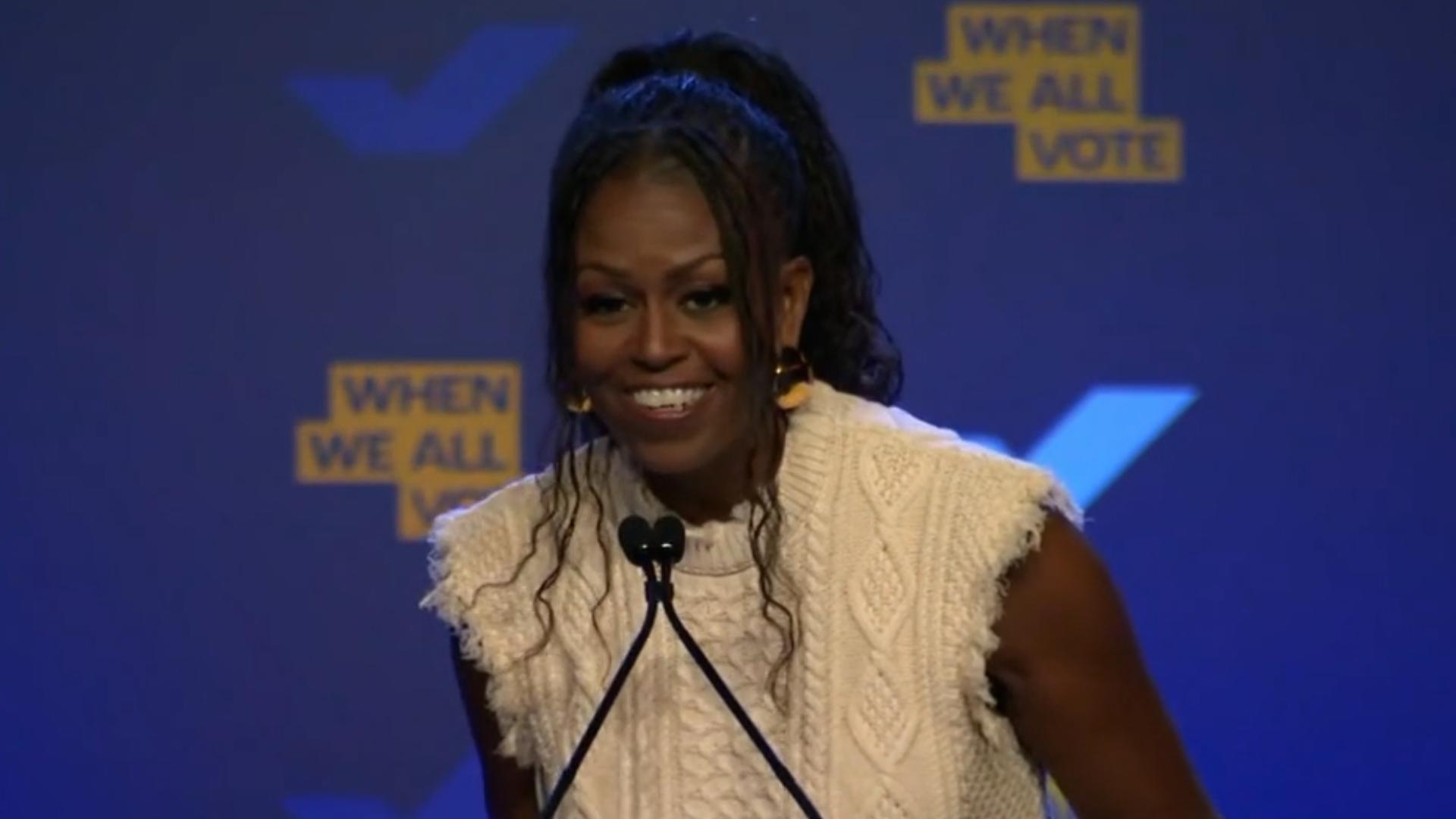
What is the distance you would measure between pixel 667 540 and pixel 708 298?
0.19 m

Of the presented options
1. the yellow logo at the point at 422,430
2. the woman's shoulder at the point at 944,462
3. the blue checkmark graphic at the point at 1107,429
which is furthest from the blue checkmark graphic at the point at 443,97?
the woman's shoulder at the point at 944,462

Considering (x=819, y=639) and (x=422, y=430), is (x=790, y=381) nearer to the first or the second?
(x=819, y=639)

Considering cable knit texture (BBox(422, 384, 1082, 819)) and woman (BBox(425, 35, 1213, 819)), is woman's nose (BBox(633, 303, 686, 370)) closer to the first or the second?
woman (BBox(425, 35, 1213, 819))

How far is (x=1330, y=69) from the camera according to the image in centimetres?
229

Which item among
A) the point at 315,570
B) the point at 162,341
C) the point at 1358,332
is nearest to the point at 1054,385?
the point at 1358,332

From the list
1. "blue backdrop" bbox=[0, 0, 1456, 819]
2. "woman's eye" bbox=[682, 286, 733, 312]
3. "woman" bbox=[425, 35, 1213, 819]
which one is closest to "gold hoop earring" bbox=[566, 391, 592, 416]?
"woman" bbox=[425, 35, 1213, 819]

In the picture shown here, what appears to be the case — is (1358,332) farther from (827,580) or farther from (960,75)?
(827,580)

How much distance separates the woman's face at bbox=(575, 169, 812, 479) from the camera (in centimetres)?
124

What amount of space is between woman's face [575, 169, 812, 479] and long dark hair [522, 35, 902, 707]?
11 millimetres

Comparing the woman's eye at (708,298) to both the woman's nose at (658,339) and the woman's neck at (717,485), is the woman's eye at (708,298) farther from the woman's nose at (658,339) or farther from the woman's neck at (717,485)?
the woman's neck at (717,485)

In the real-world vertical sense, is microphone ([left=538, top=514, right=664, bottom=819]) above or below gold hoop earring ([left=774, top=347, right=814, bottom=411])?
below

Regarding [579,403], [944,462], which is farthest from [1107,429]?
[579,403]

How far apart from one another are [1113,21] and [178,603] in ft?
4.00

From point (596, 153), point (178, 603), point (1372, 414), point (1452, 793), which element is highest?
point (596, 153)
